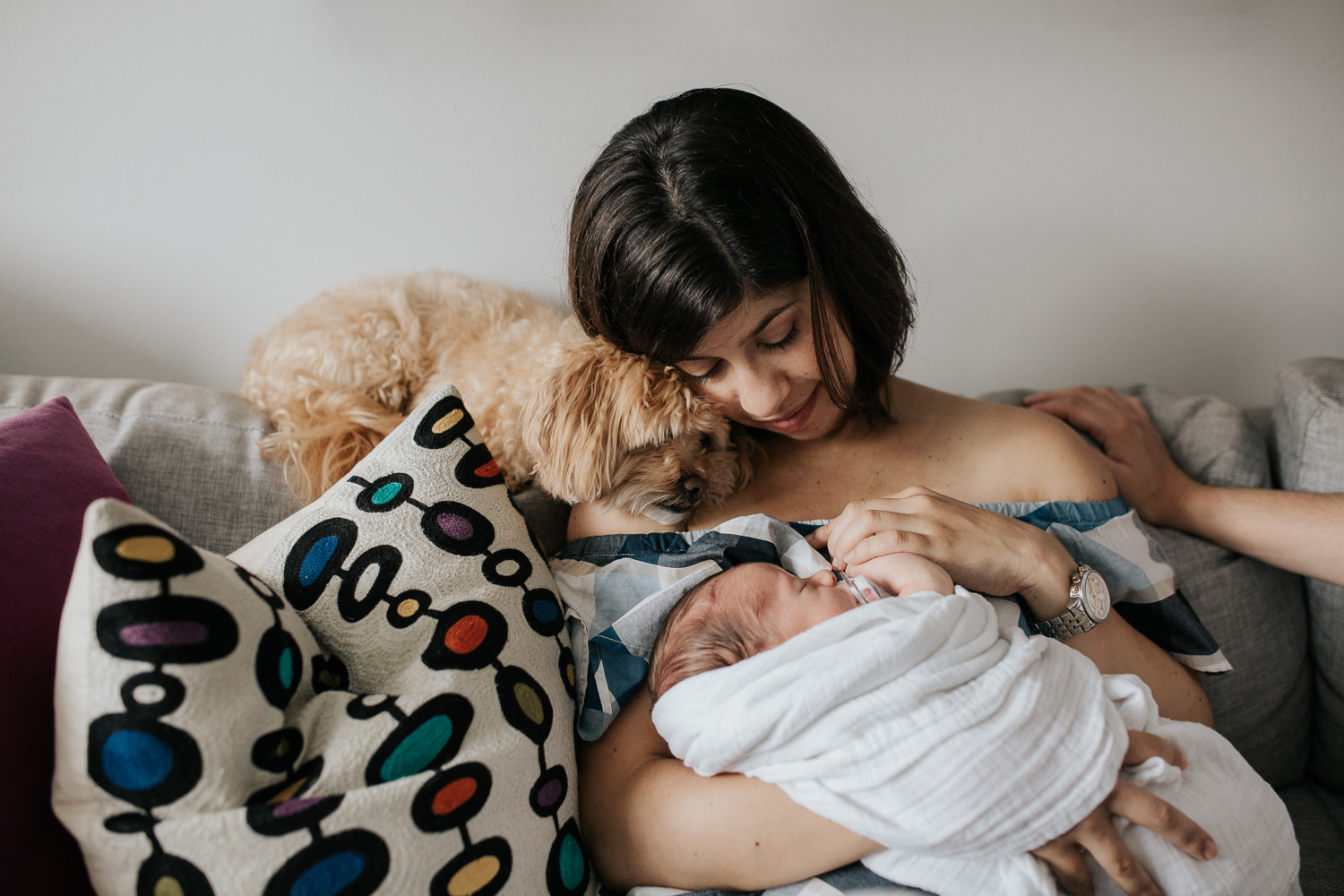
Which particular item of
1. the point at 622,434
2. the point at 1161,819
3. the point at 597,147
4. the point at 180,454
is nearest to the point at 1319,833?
the point at 1161,819

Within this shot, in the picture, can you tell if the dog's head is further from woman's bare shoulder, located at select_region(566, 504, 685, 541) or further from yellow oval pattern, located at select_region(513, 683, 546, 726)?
yellow oval pattern, located at select_region(513, 683, 546, 726)

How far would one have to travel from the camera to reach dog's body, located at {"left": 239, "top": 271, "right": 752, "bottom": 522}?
1144 millimetres

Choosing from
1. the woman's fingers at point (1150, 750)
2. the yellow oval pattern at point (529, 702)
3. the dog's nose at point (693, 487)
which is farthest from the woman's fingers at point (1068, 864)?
the dog's nose at point (693, 487)

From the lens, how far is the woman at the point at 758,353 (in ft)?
2.73

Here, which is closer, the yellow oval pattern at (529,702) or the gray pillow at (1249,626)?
the yellow oval pattern at (529,702)

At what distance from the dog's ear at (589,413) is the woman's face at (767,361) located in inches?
3.9

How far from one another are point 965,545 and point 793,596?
25 centimetres

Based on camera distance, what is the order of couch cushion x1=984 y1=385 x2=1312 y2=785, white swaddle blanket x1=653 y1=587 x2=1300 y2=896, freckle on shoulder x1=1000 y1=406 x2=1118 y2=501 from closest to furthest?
white swaddle blanket x1=653 y1=587 x2=1300 y2=896, freckle on shoulder x1=1000 y1=406 x2=1118 y2=501, couch cushion x1=984 y1=385 x2=1312 y2=785

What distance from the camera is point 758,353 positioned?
1027 mm

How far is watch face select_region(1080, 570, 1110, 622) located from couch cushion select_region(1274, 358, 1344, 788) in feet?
2.24

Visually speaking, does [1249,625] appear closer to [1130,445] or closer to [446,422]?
[1130,445]

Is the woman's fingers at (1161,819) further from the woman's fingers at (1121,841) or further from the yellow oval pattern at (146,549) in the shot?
the yellow oval pattern at (146,549)

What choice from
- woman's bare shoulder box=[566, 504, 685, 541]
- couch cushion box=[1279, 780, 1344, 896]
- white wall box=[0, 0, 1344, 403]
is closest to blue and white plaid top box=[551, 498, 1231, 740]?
woman's bare shoulder box=[566, 504, 685, 541]

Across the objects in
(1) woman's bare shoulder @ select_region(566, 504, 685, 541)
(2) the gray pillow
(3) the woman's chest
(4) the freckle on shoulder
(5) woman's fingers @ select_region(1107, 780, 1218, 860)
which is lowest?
(2) the gray pillow
